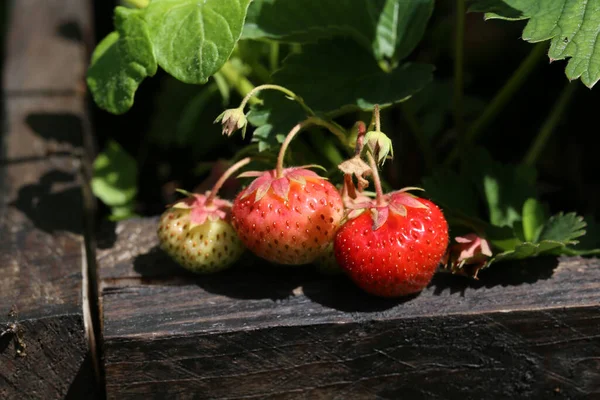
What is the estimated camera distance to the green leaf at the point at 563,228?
1.40 meters

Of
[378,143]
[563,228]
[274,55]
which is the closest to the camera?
[378,143]

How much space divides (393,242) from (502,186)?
39cm

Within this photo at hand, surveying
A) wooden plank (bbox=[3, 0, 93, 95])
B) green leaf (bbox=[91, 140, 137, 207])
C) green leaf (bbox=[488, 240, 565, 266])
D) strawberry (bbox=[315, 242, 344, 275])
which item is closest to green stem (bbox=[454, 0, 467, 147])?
green leaf (bbox=[488, 240, 565, 266])

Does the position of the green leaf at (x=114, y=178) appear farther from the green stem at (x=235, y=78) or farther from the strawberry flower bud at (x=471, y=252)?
the strawberry flower bud at (x=471, y=252)

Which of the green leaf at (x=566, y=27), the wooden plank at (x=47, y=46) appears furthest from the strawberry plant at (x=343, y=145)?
the wooden plank at (x=47, y=46)

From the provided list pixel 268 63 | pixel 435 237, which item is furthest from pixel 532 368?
pixel 268 63

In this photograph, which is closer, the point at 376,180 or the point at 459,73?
the point at 376,180

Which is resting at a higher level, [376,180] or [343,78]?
[343,78]

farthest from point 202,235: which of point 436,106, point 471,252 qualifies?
point 436,106

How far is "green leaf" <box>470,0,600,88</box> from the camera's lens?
4.17 ft

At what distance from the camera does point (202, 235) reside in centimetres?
138

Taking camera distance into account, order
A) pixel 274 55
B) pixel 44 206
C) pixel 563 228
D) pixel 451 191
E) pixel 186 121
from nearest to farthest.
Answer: pixel 563 228 → pixel 451 191 → pixel 44 206 → pixel 274 55 → pixel 186 121

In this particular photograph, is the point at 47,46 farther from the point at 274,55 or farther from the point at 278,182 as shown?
the point at 278,182

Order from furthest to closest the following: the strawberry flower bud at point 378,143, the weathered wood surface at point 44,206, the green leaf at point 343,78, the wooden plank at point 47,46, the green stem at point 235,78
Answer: the wooden plank at point 47,46
the green stem at point 235,78
the green leaf at point 343,78
the weathered wood surface at point 44,206
the strawberry flower bud at point 378,143
